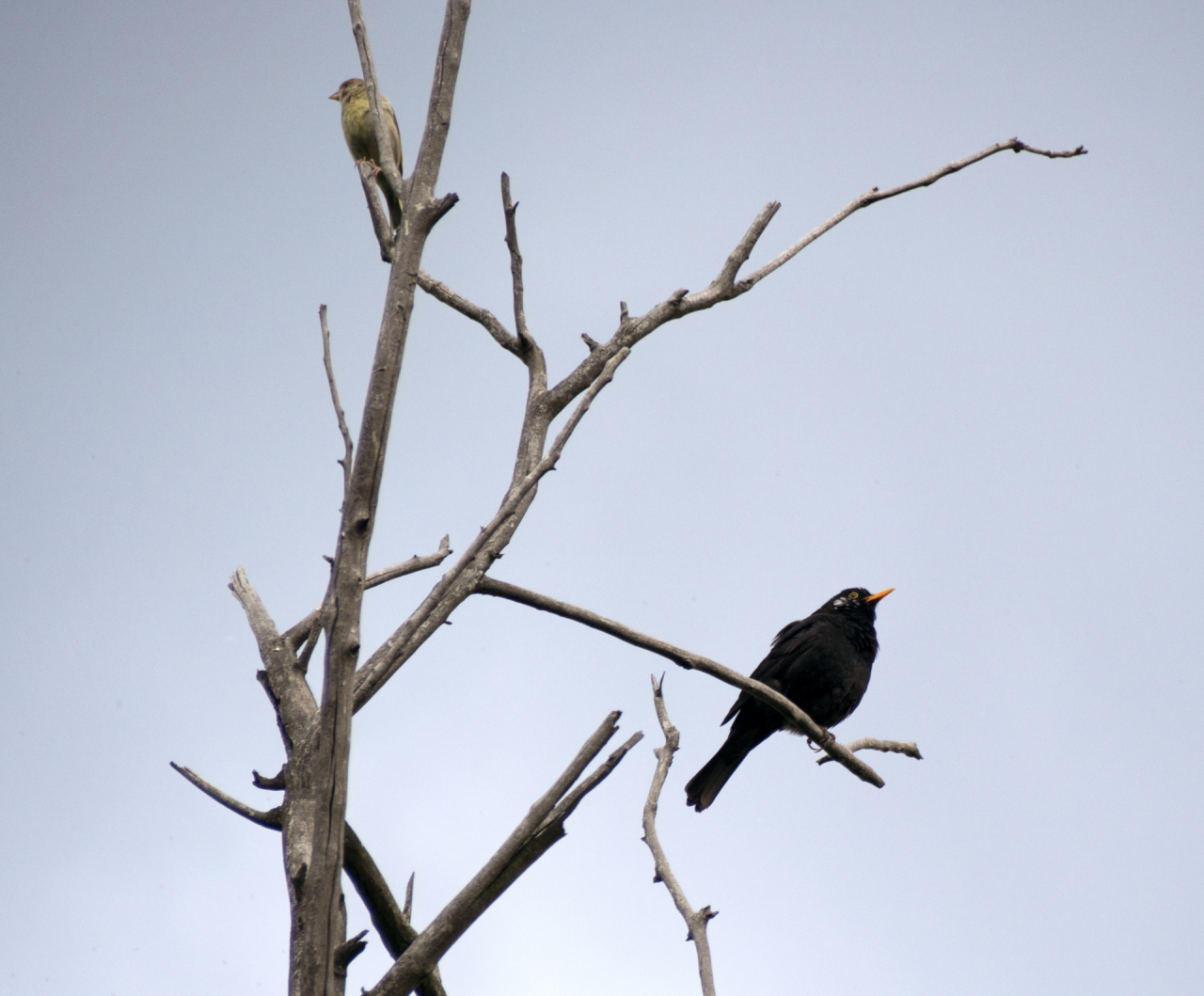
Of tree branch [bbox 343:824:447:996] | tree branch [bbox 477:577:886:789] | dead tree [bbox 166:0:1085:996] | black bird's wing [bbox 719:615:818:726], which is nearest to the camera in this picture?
dead tree [bbox 166:0:1085:996]

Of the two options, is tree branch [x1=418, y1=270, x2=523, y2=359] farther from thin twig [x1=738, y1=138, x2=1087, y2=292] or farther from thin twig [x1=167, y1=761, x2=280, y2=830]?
thin twig [x1=167, y1=761, x2=280, y2=830]

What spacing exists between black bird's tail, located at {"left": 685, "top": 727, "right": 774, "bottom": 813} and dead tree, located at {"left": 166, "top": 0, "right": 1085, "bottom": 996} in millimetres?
1989

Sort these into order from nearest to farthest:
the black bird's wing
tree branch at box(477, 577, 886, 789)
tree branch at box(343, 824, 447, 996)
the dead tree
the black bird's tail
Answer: the dead tree, tree branch at box(343, 824, 447, 996), tree branch at box(477, 577, 886, 789), the black bird's tail, the black bird's wing

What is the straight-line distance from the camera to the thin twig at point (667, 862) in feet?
9.29

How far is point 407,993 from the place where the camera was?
7.93 ft

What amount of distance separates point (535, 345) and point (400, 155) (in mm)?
5128

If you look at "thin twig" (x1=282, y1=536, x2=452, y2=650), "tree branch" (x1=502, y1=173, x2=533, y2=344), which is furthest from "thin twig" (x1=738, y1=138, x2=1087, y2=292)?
"thin twig" (x1=282, y1=536, x2=452, y2=650)

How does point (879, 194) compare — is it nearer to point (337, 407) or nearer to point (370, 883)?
point (337, 407)

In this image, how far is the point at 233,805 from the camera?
2.83 meters

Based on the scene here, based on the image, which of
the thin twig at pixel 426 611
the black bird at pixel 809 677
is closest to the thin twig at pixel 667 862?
the thin twig at pixel 426 611

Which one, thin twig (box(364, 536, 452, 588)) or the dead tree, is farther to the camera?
thin twig (box(364, 536, 452, 588))

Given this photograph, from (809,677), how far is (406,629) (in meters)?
3.88

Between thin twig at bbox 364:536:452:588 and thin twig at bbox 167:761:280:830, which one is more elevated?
thin twig at bbox 364:536:452:588

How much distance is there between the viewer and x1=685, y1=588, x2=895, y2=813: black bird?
18.9 ft
